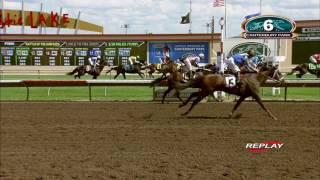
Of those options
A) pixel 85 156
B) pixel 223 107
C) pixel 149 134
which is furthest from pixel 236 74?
pixel 85 156

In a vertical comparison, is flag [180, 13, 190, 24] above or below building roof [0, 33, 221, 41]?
above

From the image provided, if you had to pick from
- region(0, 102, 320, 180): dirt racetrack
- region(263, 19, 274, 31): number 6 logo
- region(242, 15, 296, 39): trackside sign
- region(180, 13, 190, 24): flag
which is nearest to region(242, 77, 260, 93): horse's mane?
region(0, 102, 320, 180): dirt racetrack

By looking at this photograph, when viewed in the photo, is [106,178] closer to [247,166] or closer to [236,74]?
[247,166]

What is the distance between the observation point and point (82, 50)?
1786 inches

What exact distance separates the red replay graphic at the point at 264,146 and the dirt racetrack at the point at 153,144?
119mm

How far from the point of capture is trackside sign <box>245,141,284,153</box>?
9.18 meters

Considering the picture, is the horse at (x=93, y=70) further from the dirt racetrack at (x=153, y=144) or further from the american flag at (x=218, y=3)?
the dirt racetrack at (x=153, y=144)

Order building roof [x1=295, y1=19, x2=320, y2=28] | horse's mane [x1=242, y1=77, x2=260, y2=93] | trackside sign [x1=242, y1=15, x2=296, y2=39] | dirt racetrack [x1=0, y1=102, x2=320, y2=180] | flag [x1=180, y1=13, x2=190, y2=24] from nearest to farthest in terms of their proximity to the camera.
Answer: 1. dirt racetrack [x1=0, y1=102, x2=320, y2=180]
2. horse's mane [x1=242, y1=77, x2=260, y2=93]
3. trackside sign [x1=242, y1=15, x2=296, y2=39]
4. building roof [x1=295, y1=19, x2=320, y2=28]
5. flag [x1=180, y1=13, x2=190, y2=24]

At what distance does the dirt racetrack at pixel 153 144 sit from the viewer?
757 cm

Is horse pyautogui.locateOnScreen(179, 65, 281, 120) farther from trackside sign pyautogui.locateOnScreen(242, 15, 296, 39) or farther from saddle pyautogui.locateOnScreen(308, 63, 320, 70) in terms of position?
saddle pyautogui.locateOnScreen(308, 63, 320, 70)

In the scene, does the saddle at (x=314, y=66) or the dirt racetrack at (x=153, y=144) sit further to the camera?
the saddle at (x=314, y=66)

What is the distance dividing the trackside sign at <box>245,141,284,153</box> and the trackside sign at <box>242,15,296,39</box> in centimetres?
1298

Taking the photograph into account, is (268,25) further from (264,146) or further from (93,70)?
(264,146)

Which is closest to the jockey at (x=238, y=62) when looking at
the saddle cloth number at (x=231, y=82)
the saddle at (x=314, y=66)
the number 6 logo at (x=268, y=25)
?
the saddle cloth number at (x=231, y=82)
